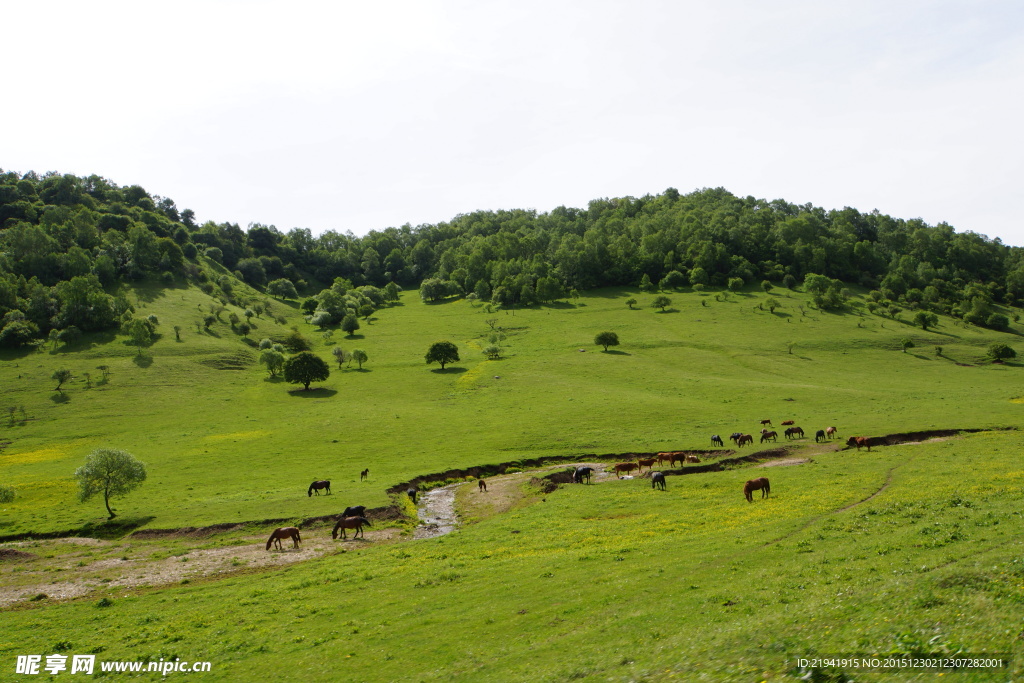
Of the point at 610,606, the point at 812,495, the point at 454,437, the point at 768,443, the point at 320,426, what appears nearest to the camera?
the point at 610,606

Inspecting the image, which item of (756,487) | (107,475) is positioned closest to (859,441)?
(756,487)

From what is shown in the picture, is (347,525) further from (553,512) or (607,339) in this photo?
(607,339)

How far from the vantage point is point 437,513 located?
42.0 m

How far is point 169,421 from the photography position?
259ft

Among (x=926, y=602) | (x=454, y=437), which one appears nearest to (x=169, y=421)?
(x=454, y=437)

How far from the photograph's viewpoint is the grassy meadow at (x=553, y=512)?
582 inches

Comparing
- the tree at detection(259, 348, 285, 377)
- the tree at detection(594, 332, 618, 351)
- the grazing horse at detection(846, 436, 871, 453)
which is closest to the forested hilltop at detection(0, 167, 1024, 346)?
the tree at detection(259, 348, 285, 377)

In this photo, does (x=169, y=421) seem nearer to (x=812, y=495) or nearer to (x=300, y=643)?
(x=300, y=643)

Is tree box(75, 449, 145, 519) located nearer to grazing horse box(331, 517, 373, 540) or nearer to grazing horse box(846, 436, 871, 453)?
grazing horse box(331, 517, 373, 540)

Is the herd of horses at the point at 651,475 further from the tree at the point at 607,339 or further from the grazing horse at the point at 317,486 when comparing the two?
the tree at the point at 607,339

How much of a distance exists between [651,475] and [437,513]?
56.2 feet

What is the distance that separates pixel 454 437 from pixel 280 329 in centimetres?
9369

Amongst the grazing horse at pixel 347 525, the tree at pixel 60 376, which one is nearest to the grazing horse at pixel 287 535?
the grazing horse at pixel 347 525

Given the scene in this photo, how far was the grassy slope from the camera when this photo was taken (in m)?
53.2
